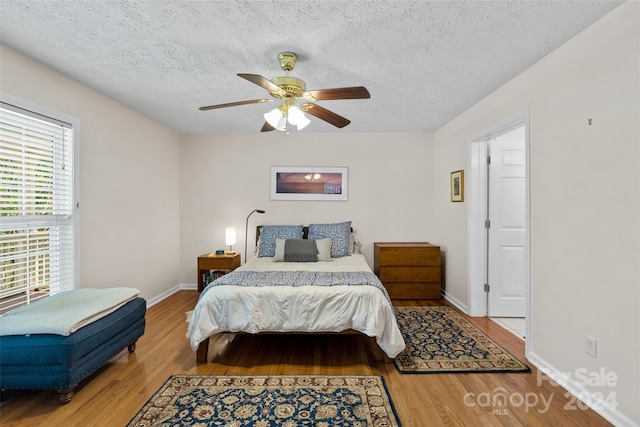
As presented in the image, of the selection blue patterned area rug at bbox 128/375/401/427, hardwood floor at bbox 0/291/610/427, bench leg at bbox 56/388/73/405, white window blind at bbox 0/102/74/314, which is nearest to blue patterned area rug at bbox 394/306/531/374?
hardwood floor at bbox 0/291/610/427

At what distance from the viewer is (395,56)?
Answer: 233 cm

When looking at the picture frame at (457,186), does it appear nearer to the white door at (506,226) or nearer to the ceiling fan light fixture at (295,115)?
the white door at (506,226)

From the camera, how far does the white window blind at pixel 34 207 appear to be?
89.7 inches

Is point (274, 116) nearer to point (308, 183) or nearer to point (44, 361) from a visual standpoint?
point (44, 361)

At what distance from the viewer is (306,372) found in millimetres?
2371

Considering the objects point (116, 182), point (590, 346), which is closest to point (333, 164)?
point (116, 182)

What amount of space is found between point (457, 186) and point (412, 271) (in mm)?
1267

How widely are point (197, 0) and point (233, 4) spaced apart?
0.64 ft

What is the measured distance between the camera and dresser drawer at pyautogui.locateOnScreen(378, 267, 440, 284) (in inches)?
164

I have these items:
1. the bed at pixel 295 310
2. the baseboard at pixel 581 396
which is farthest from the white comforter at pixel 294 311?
the baseboard at pixel 581 396

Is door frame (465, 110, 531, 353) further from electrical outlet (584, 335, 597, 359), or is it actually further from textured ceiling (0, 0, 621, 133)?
electrical outlet (584, 335, 597, 359)

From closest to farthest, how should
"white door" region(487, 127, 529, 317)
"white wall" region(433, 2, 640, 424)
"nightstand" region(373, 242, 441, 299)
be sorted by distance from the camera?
"white wall" region(433, 2, 640, 424)
"white door" region(487, 127, 529, 317)
"nightstand" region(373, 242, 441, 299)

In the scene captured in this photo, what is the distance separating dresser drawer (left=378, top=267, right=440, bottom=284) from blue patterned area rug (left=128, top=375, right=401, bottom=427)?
78.3 inches

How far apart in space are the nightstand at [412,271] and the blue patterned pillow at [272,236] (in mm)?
1203
